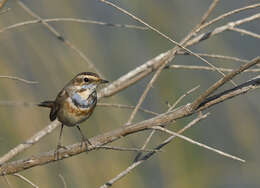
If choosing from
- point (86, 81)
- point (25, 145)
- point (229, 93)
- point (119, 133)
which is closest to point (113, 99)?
point (86, 81)

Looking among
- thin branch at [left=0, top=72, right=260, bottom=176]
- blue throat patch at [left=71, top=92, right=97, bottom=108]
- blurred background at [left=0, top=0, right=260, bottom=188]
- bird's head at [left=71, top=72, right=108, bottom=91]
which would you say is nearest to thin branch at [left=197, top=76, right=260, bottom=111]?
thin branch at [left=0, top=72, right=260, bottom=176]

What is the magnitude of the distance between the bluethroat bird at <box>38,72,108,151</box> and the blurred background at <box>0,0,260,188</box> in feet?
0.19

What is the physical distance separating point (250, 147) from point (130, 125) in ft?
5.42

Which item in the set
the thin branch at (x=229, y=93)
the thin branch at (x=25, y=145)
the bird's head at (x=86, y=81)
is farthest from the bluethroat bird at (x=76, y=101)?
the thin branch at (x=229, y=93)

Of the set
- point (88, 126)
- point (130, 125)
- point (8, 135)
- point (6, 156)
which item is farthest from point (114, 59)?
point (130, 125)

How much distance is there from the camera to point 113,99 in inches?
129

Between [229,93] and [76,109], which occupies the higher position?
[76,109]

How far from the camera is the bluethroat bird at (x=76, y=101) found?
10.8 ft

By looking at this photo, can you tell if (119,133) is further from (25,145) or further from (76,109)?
(76,109)

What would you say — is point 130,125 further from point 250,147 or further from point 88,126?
point 250,147

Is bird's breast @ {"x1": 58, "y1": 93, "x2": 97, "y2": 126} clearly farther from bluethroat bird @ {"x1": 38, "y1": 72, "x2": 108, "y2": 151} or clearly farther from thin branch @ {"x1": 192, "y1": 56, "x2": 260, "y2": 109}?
thin branch @ {"x1": 192, "y1": 56, "x2": 260, "y2": 109}

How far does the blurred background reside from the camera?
288 centimetres

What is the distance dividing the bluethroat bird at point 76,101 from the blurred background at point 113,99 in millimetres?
59

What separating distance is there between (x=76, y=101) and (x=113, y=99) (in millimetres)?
318
